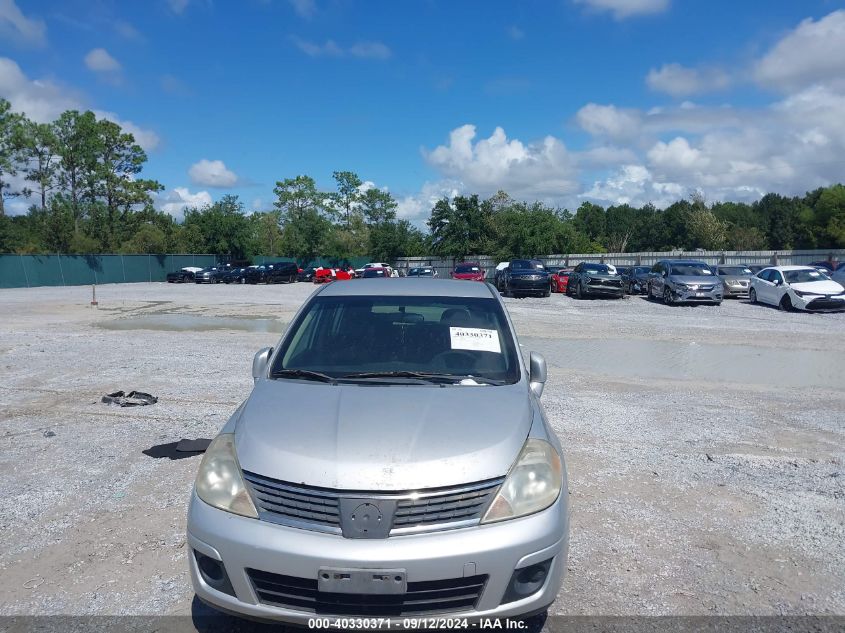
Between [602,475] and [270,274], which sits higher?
[270,274]

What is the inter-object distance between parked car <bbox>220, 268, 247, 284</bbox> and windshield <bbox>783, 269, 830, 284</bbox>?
3904 centimetres

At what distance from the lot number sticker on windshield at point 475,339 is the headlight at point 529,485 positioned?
3.49 ft

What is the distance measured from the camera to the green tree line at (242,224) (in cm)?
5562

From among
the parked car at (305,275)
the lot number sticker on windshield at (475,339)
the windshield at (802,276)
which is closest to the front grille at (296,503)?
the lot number sticker on windshield at (475,339)

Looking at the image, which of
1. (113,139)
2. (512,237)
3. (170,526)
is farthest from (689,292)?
(113,139)

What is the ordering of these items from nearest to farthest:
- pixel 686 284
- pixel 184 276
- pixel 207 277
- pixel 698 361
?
pixel 698 361 → pixel 686 284 → pixel 207 277 → pixel 184 276

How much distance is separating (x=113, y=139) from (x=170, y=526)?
6944 centimetres

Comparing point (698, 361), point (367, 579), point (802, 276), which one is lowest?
point (698, 361)

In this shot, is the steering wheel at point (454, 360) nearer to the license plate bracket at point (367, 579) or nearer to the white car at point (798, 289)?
the license plate bracket at point (367, 579)

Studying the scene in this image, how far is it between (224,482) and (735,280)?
96.8 feet

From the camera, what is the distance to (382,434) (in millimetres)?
3246

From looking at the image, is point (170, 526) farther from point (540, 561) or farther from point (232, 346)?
point (232, 346)

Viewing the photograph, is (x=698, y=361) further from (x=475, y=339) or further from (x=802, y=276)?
(x=802, y=276)

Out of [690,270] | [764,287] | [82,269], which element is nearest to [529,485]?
[764,287]
